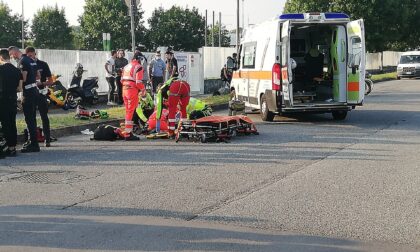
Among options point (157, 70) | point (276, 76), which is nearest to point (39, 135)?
point (276, 76)

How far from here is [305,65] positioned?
15.4 metres

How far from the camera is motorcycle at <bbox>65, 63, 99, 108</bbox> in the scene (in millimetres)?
17922

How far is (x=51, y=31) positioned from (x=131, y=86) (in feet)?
215

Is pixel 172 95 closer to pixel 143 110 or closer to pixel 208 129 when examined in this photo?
pixel 208 129

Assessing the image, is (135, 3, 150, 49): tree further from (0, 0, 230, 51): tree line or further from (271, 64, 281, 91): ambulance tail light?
(271, 64, 281, 91): ambulance tail light

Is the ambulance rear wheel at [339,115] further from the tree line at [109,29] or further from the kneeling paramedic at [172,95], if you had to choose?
the tree line at [109,29]

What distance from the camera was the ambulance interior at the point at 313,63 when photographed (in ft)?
47.9

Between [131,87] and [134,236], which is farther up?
[131,87]

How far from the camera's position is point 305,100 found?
47.7ft

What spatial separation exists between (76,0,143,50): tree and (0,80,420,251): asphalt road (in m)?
59.0

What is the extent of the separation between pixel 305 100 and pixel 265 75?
1.36 m

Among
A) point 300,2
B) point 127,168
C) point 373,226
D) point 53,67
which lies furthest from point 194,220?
point 300,2

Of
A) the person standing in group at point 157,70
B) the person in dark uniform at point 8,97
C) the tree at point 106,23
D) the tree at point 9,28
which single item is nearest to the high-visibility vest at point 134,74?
the person in dark uniform at point 8,97

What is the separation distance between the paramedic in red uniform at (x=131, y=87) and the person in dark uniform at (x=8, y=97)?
225cm
